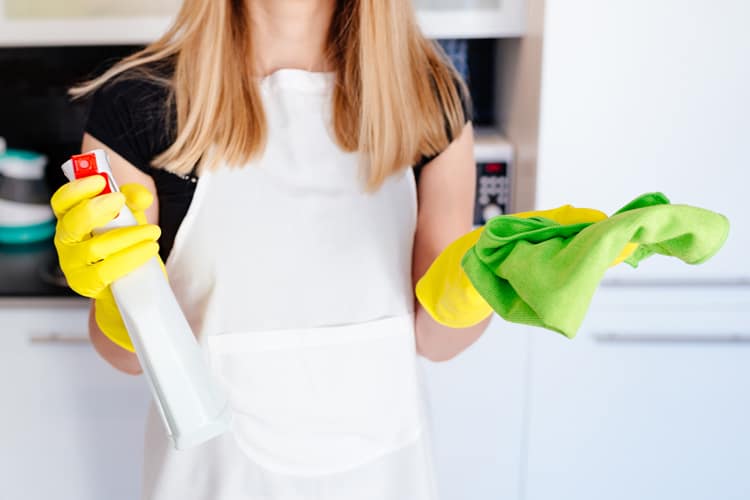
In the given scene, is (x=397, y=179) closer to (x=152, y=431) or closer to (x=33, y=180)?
(x=152, y=431)

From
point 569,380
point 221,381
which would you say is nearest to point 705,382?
point 569,380

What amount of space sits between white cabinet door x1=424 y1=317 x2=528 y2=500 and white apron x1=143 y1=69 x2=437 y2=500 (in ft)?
1.51

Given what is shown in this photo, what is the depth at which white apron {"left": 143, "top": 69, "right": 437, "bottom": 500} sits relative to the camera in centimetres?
88

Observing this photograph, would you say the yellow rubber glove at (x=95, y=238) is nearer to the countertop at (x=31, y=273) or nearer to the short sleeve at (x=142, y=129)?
the short sleeve at (x=142, y=129)

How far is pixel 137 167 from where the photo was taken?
87 centimetres

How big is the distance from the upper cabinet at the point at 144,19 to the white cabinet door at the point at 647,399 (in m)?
0.51

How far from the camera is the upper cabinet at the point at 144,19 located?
4.70 ft

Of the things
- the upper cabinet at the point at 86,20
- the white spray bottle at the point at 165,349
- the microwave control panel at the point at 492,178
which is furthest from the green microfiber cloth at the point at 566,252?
the upper cabinet at the point at 86,20

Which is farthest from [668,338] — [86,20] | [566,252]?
[86,20]

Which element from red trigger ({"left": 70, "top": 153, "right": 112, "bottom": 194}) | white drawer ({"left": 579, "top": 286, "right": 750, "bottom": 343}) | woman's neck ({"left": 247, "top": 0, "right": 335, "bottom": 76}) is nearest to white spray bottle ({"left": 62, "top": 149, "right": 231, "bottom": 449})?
red trigger ({"left": 70, "top": 153, "right": 112, "bottom": 194})

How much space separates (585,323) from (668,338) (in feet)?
0.46

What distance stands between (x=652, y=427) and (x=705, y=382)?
12cm

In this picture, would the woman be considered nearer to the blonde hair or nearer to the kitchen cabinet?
the blonde hair

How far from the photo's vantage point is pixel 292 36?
3.07ft
